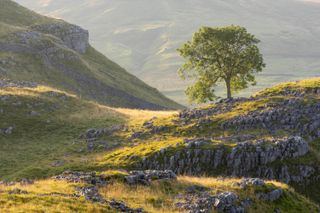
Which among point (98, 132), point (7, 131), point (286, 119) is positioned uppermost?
point (286, 119)

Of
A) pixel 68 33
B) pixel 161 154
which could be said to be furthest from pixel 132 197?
pixel 68 33

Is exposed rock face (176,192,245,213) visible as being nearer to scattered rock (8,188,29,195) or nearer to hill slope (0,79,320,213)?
hill slope (0,79,320,213)

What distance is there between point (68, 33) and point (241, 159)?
303ft

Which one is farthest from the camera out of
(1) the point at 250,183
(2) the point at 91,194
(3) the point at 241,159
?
(3) the point at 241,159

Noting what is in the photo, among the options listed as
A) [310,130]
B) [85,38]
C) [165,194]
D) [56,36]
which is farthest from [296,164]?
[85,38]

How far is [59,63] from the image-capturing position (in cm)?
10469

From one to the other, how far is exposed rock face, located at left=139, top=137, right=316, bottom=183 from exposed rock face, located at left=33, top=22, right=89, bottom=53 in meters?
85.8

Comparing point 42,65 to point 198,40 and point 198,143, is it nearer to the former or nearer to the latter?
point 198,40

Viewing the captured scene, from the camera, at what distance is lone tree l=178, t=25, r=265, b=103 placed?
67.2 meters

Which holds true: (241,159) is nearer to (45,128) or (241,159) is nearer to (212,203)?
(212,203)

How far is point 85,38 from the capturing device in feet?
429

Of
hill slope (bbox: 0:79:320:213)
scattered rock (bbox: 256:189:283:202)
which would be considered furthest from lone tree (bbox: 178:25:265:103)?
scattered rock (bbox: 256:189:283:202)

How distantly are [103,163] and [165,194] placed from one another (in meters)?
15.8

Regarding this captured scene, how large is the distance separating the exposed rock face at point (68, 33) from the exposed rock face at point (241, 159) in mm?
85792
